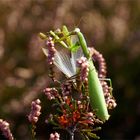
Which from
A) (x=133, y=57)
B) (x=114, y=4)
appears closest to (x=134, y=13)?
(x=114, y=4)

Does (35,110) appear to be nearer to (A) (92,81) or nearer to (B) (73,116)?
(B) (73,116)

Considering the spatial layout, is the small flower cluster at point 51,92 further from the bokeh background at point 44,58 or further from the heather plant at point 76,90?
the bokeh background at point 44,58

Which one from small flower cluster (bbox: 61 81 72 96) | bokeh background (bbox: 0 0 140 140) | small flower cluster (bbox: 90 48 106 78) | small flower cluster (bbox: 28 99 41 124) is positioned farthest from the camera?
bokeh background (bbox: 0 0 140 140)

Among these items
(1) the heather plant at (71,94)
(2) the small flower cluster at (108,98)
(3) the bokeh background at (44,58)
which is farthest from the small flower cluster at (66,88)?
Result: (3) the bokeh background at (44,58)

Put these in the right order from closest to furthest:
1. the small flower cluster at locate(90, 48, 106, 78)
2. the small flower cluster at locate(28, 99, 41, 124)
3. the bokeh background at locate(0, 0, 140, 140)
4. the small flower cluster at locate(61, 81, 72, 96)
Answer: the small flower cluster at locate(28, 99, 41, 124) → the small flower cluster at locate(61, 81, 72, 96) → the small flower cluster at locate(90, 48, 106, 78) → the bokeh background at locate(0, 0, 140, 140)

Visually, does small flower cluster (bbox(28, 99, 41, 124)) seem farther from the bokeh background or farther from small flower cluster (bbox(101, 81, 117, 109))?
the bokeh background

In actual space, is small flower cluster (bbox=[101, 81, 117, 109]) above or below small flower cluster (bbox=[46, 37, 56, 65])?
below

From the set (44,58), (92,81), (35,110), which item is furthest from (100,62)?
(44,58)

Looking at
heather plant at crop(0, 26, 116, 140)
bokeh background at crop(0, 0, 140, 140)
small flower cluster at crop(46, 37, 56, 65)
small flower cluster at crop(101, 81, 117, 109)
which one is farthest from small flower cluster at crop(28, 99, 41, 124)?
bokeh background at crop(0, 0, 140, 140)

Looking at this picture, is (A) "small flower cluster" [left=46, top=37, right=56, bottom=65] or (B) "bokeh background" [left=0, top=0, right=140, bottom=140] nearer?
(A) "small flower cluster" [left=46, top=37, right=56, bottom=65]
